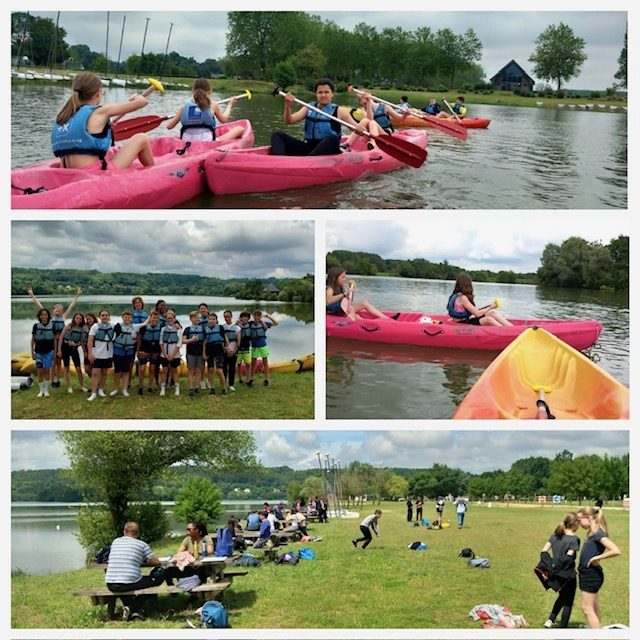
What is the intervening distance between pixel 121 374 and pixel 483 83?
11533mm

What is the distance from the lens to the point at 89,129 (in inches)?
239

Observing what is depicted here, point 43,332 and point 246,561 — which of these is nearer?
point 43,332

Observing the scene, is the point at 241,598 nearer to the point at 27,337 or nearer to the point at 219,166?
the point at 27,337

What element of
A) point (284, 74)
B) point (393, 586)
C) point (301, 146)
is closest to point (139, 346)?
point (393, 586)

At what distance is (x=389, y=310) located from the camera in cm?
721

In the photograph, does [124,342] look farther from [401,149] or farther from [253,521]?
[401,149]

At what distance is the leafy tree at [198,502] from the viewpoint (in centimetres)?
628

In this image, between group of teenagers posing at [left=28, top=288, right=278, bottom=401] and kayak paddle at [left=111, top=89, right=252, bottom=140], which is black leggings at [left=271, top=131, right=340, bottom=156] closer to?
kayak paddle at [left=111, top=89, right=252, bottom=140]

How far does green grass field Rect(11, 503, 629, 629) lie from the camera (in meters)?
5.45

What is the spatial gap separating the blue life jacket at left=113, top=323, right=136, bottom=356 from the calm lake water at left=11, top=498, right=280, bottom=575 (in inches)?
47.5

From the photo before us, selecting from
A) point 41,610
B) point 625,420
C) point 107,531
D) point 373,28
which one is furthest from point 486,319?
point 373,28

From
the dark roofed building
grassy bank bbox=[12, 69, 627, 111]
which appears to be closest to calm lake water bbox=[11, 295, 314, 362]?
grassy bank bbox=[12, 69, 627, 111]

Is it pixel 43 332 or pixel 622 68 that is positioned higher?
pixel 622 68

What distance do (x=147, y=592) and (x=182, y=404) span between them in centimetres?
137
